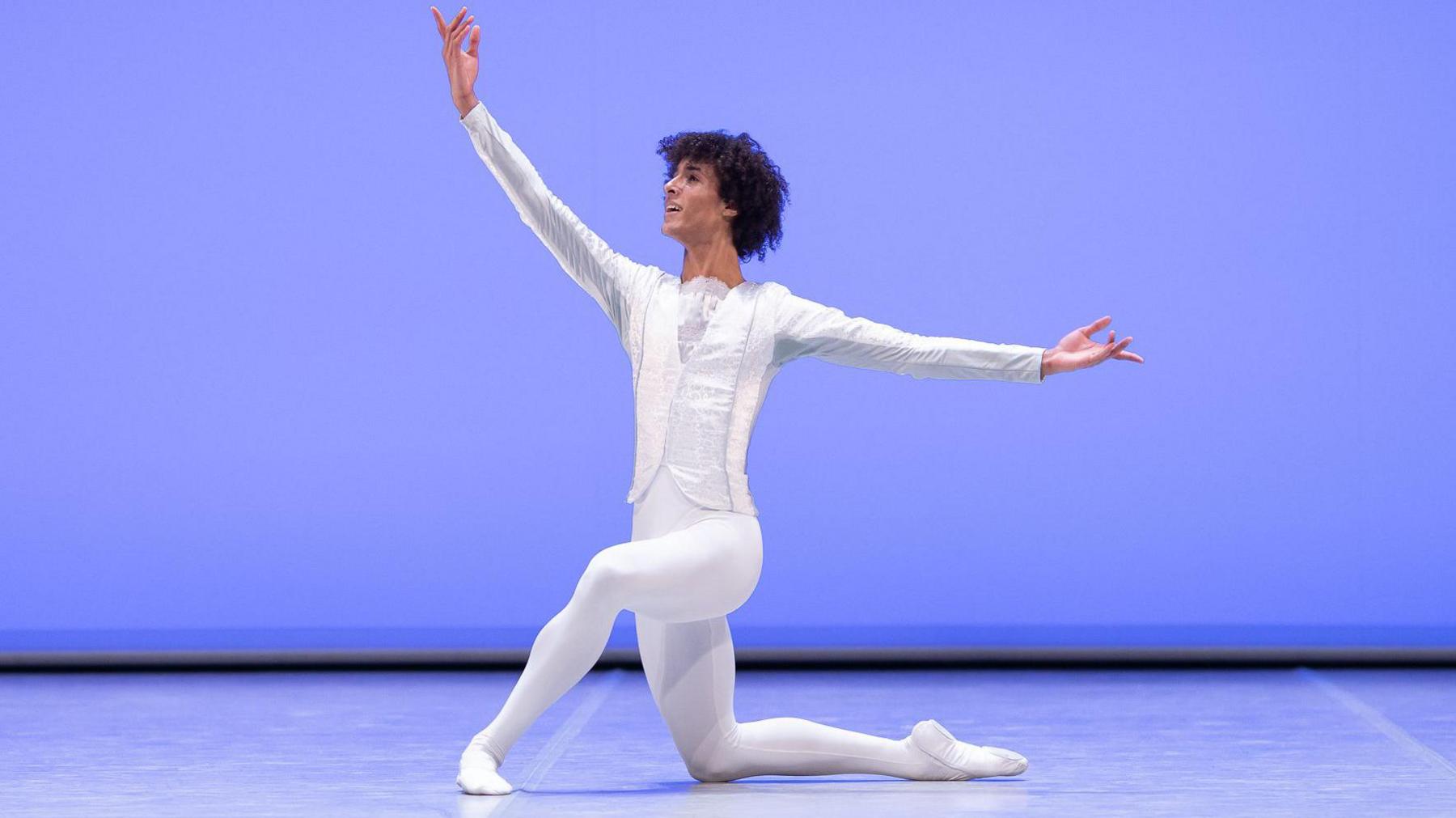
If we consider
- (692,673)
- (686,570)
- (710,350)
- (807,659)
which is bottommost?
(807,659)

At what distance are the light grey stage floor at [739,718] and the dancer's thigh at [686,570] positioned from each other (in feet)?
1.01

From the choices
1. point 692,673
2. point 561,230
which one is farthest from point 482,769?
point 561,230

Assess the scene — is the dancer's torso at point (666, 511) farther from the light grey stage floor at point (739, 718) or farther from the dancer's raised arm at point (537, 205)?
the light grey stage floor at point (739, 718)

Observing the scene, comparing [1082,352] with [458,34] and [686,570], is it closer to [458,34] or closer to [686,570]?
[686,570]

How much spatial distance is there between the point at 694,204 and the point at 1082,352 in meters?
0.72

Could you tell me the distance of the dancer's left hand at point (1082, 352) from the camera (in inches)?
117

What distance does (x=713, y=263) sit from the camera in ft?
10.6

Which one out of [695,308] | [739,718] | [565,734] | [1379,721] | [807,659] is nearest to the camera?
[695,308]

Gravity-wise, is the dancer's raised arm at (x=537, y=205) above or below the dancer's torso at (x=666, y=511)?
above

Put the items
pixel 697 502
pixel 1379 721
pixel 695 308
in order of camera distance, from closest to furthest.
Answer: pixel 697 502 → pixel 695 308 → pixel 1379 721

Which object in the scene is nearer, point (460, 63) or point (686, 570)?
point (686, 570)

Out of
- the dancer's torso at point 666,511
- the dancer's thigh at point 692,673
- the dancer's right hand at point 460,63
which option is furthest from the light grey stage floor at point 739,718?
the dancer's right hand at point 460,63

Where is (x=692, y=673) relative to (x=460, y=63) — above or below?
below

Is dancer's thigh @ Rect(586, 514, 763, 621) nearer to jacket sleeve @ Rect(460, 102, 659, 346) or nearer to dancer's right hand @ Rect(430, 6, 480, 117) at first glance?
jacket sleeve @ Rect(460, 102, 659, 346)
